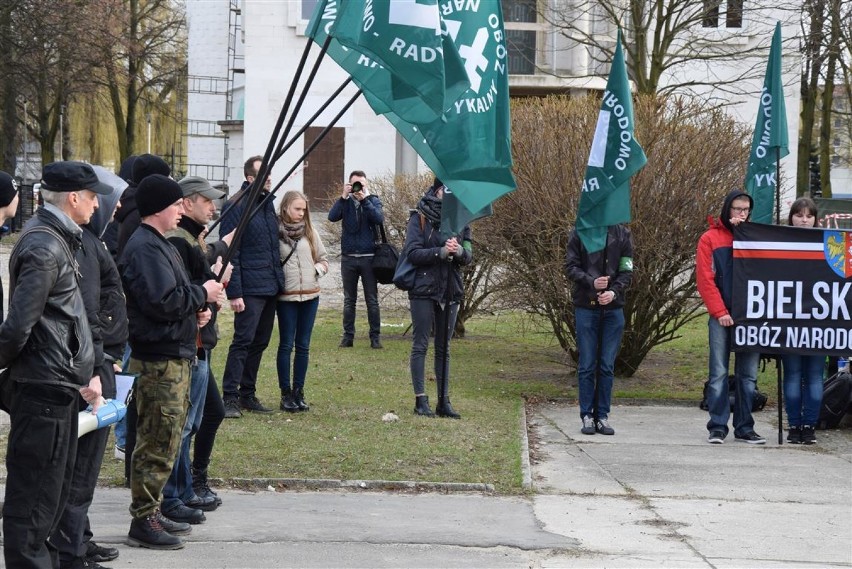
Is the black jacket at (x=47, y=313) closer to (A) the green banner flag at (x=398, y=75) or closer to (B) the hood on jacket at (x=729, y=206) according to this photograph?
(A) the green banner flag at (x=398, y=75)

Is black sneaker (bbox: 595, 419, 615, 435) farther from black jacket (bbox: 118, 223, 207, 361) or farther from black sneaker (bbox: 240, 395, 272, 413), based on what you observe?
black jacket (bbox: 118, 223, 207, 361)

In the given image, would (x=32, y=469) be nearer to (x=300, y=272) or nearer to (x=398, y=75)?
(x=398, y=75)

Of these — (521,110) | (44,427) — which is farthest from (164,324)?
(521,110)

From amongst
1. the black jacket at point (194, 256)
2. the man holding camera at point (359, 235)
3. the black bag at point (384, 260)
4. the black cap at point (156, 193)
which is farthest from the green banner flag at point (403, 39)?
the black bag at point (384, 260)

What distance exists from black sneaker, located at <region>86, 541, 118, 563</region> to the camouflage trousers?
0.25m

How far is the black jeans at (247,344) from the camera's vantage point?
9.55 metres

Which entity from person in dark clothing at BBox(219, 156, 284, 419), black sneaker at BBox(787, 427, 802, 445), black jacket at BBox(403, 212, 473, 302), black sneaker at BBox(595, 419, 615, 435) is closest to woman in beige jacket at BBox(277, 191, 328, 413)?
person in dark clothing at BBox(219, 156, 284, 419)

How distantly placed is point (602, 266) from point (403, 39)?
4076mm

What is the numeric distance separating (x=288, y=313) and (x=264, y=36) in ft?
104

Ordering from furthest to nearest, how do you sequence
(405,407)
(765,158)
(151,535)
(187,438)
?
(765,158), (405,407), (187,438), (151,535)

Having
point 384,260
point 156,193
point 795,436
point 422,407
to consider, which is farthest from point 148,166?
point 384,260

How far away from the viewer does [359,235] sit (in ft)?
46.6

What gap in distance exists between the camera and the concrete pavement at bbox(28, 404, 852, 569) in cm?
610

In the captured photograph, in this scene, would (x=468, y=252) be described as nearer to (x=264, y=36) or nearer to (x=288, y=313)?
(x=288, y=313)
